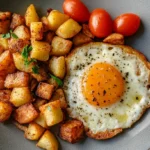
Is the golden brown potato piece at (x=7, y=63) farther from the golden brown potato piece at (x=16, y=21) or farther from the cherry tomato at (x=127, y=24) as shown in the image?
the cherry tomato at (x=127, y=24)

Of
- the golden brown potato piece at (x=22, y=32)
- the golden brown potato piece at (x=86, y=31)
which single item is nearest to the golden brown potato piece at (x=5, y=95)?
the golden brown potato piece at (x=22, y=32)

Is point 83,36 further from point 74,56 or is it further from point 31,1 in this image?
point 31,1

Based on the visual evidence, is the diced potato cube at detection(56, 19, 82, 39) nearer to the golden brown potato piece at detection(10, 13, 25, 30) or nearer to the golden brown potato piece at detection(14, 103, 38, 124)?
the golden brown potato piece at detection(10, 13, 25, 30)

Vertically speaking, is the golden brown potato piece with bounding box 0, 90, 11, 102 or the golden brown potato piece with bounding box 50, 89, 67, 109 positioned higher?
the golden brown potato piece with bounding box 50, 89, 67, 109

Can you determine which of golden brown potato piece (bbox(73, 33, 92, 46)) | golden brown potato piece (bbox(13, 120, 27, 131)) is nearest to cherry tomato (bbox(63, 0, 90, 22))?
golden brown potato piece (bbox(73, 33, 92, 46))

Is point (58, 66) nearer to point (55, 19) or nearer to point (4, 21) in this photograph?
point (55, 19)

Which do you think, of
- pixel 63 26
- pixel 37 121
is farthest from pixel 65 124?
pixel 63 26
